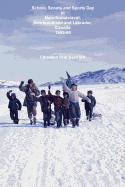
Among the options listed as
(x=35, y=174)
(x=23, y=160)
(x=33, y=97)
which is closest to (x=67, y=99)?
(x=33, y=97)

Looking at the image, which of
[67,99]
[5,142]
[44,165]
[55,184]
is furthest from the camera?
[67,99]

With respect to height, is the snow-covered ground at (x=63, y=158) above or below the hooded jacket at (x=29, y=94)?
below

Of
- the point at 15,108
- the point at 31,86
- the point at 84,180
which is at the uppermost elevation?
the point at 31,86

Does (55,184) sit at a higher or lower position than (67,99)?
lower

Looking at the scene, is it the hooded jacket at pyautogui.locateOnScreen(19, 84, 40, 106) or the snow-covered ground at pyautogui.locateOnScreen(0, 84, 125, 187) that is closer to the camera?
the snow-covered ground at pyautogui.locateOnScreen(0, 84, 125, 187)

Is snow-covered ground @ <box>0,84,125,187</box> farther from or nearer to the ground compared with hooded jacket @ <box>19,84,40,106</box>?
nearer to the ground

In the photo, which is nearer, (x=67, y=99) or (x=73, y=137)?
(x=73, y=137)

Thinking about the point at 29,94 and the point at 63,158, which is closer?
the point at 63,158

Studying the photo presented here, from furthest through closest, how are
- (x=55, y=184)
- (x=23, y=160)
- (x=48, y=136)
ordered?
(x=48, y=136)
(x=23, y=160)
(x=55, y=184)

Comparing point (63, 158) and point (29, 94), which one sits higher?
point (29, 94)

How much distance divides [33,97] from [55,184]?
518 centimetres

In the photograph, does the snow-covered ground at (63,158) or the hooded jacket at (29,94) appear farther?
the hooded jacket at (29,94)

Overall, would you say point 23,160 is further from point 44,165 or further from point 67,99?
point 67,99

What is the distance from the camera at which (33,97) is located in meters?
8.43
